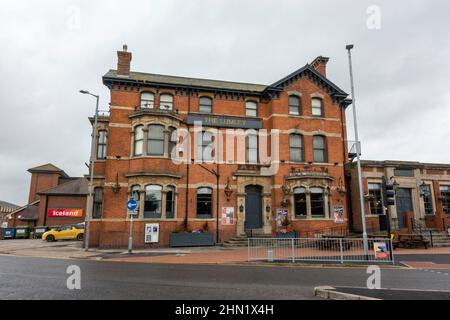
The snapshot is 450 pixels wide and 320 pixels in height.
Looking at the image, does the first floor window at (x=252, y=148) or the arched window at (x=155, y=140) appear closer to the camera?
the arched window at (x=155, y=140)

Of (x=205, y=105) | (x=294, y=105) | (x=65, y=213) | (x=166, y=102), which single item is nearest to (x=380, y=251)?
(x=294, y=105)

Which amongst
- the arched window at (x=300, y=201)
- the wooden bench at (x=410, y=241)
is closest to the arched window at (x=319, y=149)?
the arched window at (x=300, y=201)

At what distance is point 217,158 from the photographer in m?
23.1

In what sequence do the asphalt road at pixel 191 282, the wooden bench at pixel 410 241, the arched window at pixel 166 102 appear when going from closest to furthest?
the asphalt road at pixel 191 282, the wooden bench at pixel 410 241, the arched window at pixel 166 102

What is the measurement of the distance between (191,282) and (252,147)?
1590 cm

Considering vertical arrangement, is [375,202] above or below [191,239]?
above

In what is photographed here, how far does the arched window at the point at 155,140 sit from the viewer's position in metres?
21.7

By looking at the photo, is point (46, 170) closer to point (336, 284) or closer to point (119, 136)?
point (119, 136)

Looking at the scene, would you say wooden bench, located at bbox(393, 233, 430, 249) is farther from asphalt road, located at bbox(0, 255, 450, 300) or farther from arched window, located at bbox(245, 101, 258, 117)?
arched window, located at bbox(245, 101, 258, 117)

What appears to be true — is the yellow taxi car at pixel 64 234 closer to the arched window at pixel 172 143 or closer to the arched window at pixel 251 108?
the arched window at pixel 172 143

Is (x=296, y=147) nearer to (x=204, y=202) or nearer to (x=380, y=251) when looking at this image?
(x=204, y=202)

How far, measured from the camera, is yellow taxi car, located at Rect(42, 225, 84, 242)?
1181 inches

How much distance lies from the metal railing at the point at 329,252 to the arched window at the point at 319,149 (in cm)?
865
